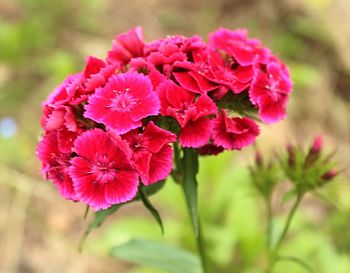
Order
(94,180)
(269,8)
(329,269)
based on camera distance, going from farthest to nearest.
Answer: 1. (269,8)
2. (329,269)
3. (94,180)

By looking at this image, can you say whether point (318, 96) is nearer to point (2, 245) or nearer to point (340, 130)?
point (340, 130)

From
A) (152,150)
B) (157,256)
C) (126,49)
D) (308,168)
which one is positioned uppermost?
(126,49)

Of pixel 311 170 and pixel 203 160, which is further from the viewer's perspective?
pixel 203 160

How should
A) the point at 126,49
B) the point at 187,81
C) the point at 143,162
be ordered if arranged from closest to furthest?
the point at 143,162
the point at 187,81
the point at 126,49

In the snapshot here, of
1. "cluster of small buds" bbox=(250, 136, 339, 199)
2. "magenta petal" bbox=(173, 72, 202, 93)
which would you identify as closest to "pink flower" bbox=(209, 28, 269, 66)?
"magenta petal" bbox=(173, 72, 202, 93)

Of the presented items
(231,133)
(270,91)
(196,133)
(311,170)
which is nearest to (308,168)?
(311,170)

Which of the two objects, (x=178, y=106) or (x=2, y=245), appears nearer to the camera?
(x=178, y=106)

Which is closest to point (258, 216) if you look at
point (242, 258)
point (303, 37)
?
point (242, 258)

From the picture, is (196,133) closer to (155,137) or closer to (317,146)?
(155,137)

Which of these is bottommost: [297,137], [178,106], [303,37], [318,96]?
[178,106]
